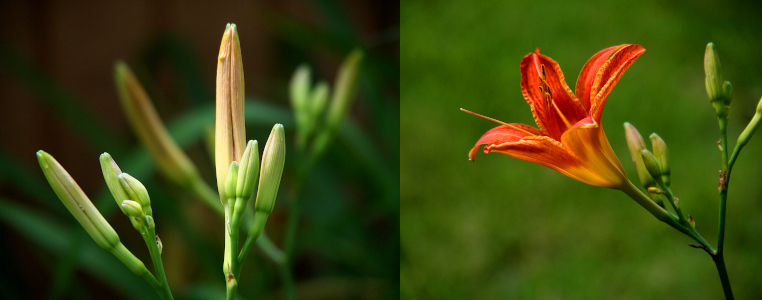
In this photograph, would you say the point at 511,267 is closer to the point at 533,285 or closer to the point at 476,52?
the point at 533,285

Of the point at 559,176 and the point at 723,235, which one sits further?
the point at 559,176

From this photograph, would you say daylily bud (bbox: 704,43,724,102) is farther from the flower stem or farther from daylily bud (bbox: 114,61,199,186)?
daylily bud (bbox: 114,61,199,186)

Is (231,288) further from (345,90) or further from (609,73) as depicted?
(345,90)

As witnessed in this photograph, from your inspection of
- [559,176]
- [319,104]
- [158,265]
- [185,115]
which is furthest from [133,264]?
[185,115]

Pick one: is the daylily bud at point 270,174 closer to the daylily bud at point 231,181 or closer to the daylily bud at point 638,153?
the daylily bud at point 231,181

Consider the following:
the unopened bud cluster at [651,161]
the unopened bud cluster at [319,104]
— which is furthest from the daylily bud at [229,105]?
the unopened bud cluster at [319,104]

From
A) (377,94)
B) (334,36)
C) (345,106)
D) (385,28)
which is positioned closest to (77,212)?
(345,106)
